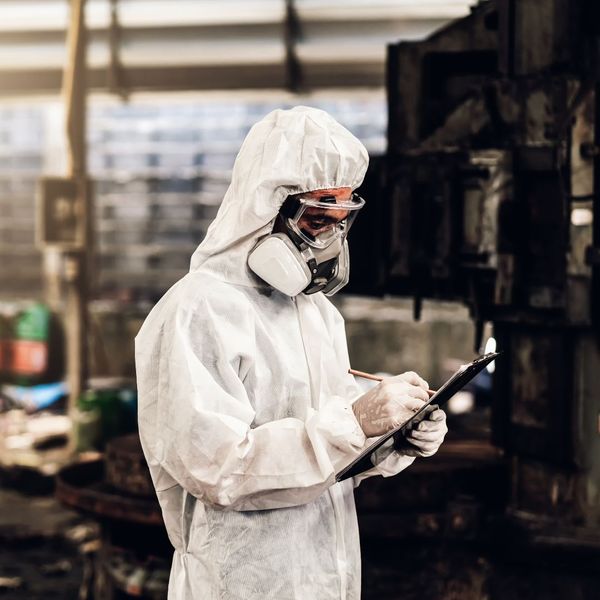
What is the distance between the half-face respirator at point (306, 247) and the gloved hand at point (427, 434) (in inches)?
14.1

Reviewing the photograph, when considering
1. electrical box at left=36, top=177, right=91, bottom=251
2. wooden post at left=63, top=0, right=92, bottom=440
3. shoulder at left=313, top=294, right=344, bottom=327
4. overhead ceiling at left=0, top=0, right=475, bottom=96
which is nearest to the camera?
shoulder at left=313, top=294, right=344, bottom=327

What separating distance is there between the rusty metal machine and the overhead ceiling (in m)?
3.95

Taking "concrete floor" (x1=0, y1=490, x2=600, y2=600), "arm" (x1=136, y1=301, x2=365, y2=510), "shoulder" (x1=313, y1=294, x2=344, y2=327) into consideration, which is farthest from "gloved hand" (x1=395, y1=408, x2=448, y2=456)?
"concrete floor" (x1=0, y1=490, x2=600, y2=600)

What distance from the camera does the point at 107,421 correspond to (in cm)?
706

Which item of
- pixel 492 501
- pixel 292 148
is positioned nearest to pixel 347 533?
pixel 292 148

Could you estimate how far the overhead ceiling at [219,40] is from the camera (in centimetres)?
769

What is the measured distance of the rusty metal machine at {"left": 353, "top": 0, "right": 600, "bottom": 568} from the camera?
338 centimetres

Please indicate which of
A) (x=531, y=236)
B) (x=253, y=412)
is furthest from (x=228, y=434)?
(x=531, y=236)

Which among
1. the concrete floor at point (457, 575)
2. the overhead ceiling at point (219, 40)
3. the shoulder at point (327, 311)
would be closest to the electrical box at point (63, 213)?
Result: the overhead ceiling at point (219, 40)

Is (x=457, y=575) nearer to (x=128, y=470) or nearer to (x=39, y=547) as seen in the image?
(x=128, y=470)

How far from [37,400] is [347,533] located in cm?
811

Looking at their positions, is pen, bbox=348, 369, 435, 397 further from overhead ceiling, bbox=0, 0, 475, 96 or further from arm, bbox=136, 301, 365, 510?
overhead ceiling, bbox=0, 0, 475, 96

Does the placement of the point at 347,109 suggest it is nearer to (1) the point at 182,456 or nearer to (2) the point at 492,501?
(2) the point at 492,501

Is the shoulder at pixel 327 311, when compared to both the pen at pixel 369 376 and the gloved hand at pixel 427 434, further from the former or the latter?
the gloved hand at pixel 427 434
